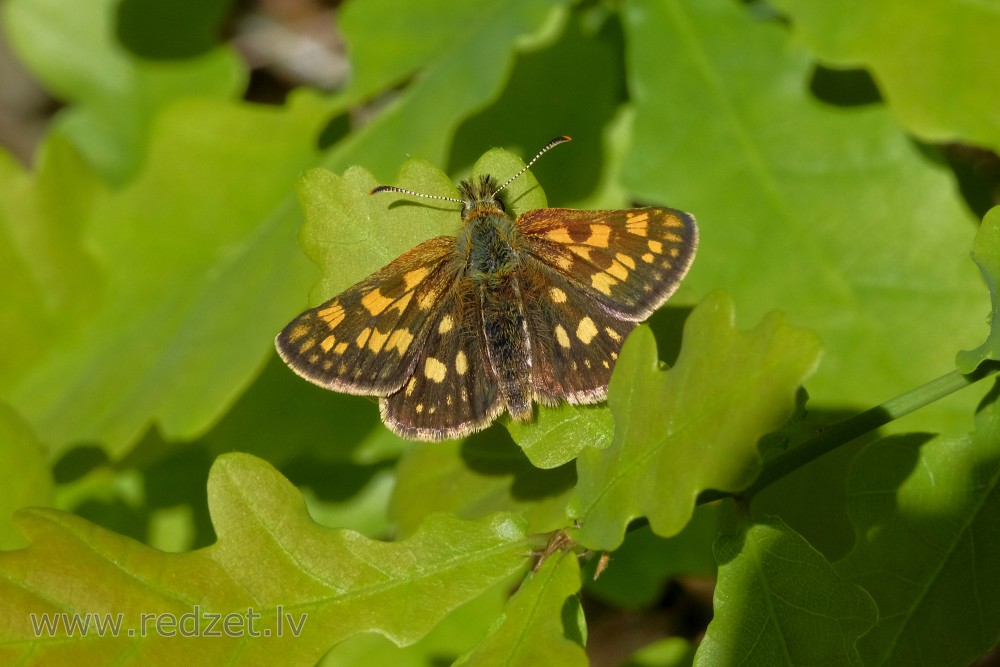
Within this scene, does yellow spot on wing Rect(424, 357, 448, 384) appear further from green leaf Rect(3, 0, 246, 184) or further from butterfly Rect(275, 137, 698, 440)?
green leaf Rect(3, 0, 246, 184)

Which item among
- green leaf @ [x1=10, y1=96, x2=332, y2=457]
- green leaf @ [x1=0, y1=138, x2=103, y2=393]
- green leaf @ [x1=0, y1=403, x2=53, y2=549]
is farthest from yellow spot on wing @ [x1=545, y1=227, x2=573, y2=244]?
green leaf @ [x1=0, y1=138, x2=103, y2=393]

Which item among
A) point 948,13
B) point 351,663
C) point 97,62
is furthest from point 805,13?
point 97,62

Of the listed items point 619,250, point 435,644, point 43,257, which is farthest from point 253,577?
point 43,257

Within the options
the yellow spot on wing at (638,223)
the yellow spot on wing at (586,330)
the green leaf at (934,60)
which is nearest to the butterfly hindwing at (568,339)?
the yellow spot on wing at (586,330)

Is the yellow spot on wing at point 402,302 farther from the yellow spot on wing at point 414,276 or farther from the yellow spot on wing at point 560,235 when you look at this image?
the yellow spot on wing at point 560,235

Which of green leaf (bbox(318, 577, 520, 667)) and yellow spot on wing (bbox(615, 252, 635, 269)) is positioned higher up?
yellow spot on wing (bbox(615, 252, 635, 269))

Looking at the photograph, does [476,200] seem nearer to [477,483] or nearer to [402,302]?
[402,302]
